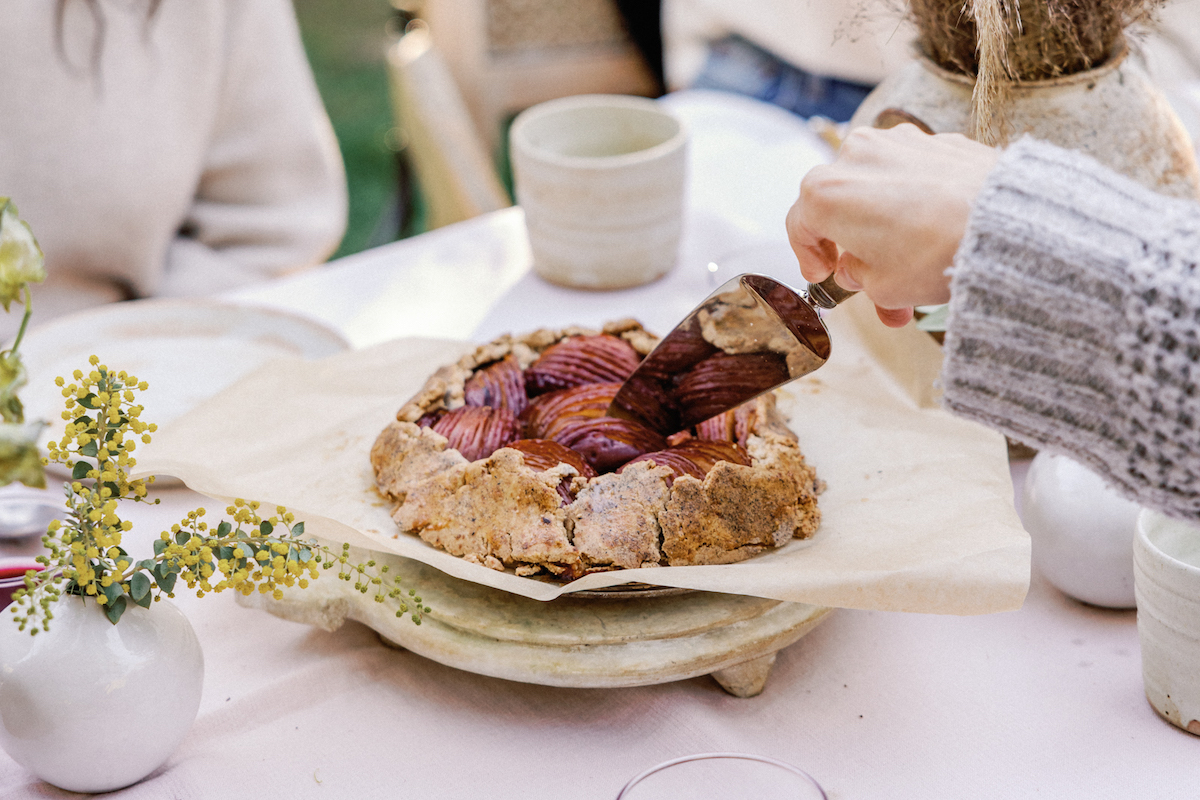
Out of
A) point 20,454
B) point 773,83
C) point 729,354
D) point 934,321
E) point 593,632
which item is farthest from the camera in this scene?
point 773,83

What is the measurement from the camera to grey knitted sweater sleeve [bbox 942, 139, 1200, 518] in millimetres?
517

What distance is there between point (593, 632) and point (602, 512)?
84 millimetres

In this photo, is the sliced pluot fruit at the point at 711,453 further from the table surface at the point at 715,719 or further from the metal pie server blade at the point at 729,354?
the table surface at the point at 715,719

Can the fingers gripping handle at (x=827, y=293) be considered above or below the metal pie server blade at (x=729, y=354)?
above

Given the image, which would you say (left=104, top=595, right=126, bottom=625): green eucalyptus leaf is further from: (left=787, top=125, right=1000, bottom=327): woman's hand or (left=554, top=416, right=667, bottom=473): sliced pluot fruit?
(left=787, top=125, right=1000, bottom=327): woman's hand

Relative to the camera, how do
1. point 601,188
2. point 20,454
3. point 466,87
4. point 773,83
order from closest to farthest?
point 20,454, point 601,188, point 773,83, point 466,87

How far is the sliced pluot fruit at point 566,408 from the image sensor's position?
840 millimetres

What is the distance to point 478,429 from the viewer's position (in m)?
0.84

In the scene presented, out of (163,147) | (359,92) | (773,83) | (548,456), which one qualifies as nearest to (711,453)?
(548,456)

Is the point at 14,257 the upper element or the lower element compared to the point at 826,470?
upper

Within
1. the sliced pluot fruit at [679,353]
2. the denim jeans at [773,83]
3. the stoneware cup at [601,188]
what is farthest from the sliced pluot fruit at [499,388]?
the denim jeans at [773,83]

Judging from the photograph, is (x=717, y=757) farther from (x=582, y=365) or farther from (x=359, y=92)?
(x=359, y=92)

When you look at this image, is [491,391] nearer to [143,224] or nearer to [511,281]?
[511,281]

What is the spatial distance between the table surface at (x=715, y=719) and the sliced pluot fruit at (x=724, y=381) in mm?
193
